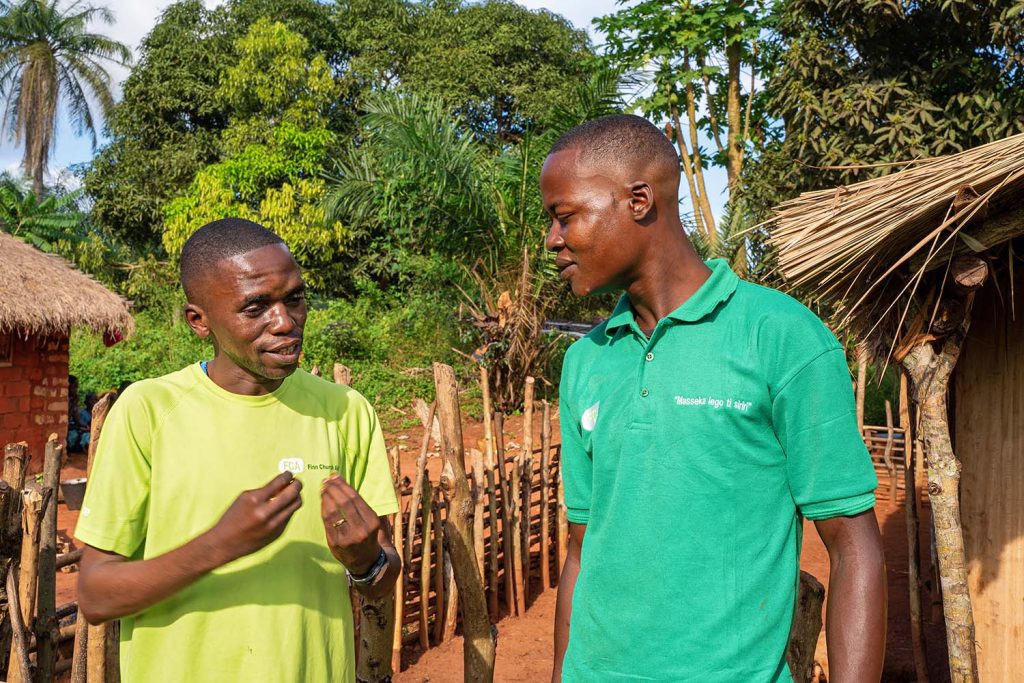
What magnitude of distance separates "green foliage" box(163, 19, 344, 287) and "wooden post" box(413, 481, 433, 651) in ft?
45.3

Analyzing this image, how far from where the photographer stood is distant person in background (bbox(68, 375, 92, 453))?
12414mm

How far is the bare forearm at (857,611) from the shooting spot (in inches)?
59.8

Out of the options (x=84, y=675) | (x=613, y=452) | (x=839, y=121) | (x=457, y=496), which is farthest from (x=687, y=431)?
(x=839, y=121)

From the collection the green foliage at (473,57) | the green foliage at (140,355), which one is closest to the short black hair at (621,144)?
the green foliage at (140,355)

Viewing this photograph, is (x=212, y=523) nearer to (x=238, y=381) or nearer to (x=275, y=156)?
(x=238, y=381)

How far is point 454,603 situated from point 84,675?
113 inches

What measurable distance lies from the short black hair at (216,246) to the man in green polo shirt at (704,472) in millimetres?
722

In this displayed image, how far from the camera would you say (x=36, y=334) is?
1098cm

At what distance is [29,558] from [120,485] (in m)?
1.94

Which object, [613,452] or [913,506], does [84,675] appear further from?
[913,506]

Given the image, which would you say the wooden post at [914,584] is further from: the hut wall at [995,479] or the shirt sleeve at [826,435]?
the shirt sleeve at [826,435]

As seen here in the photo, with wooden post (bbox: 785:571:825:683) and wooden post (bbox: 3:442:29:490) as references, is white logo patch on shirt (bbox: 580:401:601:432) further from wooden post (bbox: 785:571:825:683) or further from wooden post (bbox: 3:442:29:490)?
wooden post (bbox: 3:442:29:490)

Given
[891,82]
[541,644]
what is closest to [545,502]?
[541,644]

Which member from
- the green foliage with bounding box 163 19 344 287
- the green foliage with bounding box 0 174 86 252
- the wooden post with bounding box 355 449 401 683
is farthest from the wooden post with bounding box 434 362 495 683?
the green foliage with bounding box 0 174 86 252
